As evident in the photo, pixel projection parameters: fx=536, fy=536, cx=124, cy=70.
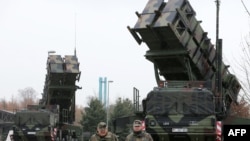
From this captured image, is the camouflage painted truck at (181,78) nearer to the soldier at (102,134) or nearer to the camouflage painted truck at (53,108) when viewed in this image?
the soldier at (102,134)

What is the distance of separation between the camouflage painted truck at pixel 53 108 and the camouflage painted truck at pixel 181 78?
8085 mm

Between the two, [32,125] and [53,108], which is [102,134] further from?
[53,108]

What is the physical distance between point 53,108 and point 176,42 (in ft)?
36.3

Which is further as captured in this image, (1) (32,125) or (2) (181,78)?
(1) (32,125)

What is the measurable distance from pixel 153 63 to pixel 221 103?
7.32 ft

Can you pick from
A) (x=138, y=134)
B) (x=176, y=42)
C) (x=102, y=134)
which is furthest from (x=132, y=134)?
(x=176, y=42)

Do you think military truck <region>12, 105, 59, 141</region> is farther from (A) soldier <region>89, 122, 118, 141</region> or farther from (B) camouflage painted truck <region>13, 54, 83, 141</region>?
(A) soldier <region>89, 122, 118, 141</region>

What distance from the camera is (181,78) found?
571 inches

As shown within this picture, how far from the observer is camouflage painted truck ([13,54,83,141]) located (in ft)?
73.6

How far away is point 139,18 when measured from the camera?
537 inches

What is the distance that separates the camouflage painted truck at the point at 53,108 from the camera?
22438 mm


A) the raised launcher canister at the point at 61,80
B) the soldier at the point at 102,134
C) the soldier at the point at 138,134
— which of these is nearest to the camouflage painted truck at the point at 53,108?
the raised launcher canister at the point at 61,80

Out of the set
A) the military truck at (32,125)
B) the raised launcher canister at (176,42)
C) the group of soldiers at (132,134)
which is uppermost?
the raised launcher canister at (176,42)

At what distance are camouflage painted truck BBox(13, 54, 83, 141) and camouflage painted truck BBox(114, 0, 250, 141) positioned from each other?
8.09 m
